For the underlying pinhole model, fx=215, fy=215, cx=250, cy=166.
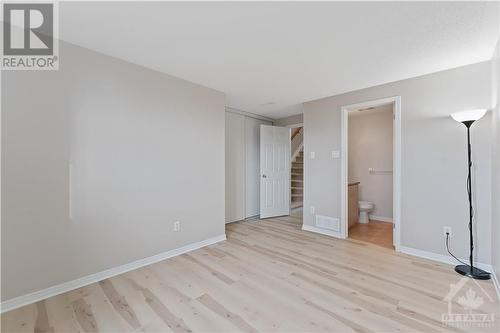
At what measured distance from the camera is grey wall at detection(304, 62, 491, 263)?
2348mm

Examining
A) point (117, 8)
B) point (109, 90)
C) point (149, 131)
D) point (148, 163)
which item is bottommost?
point (148, 163)

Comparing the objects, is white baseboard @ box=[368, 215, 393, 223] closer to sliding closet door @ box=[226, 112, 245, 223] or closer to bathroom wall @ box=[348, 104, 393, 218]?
bathroom wall @ box=[348, 104, 393, 218]

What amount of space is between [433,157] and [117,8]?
3537 millimetres

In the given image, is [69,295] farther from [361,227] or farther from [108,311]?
[361,227]

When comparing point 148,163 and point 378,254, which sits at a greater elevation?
point 148,163

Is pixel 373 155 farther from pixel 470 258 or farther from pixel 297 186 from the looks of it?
pixel 470 258

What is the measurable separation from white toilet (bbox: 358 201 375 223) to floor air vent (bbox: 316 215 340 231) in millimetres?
1146

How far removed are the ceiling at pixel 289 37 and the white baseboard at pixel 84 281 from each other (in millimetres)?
2246

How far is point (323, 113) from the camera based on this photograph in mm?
3672

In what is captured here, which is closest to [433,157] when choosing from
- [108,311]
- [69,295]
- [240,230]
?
[240,230]

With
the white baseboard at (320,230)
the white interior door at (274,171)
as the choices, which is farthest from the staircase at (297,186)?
the white baseboard at (320,230)

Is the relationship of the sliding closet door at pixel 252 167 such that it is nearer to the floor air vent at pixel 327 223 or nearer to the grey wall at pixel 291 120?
the grey wall at pixel 291 120

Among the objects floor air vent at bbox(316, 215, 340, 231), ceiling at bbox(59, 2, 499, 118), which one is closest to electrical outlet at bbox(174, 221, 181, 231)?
ceiling at bbox(59, 2, 499, 118)

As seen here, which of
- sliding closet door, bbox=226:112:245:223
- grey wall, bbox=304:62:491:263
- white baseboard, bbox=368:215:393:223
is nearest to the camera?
grey wall, bbox=304:62:491:263
